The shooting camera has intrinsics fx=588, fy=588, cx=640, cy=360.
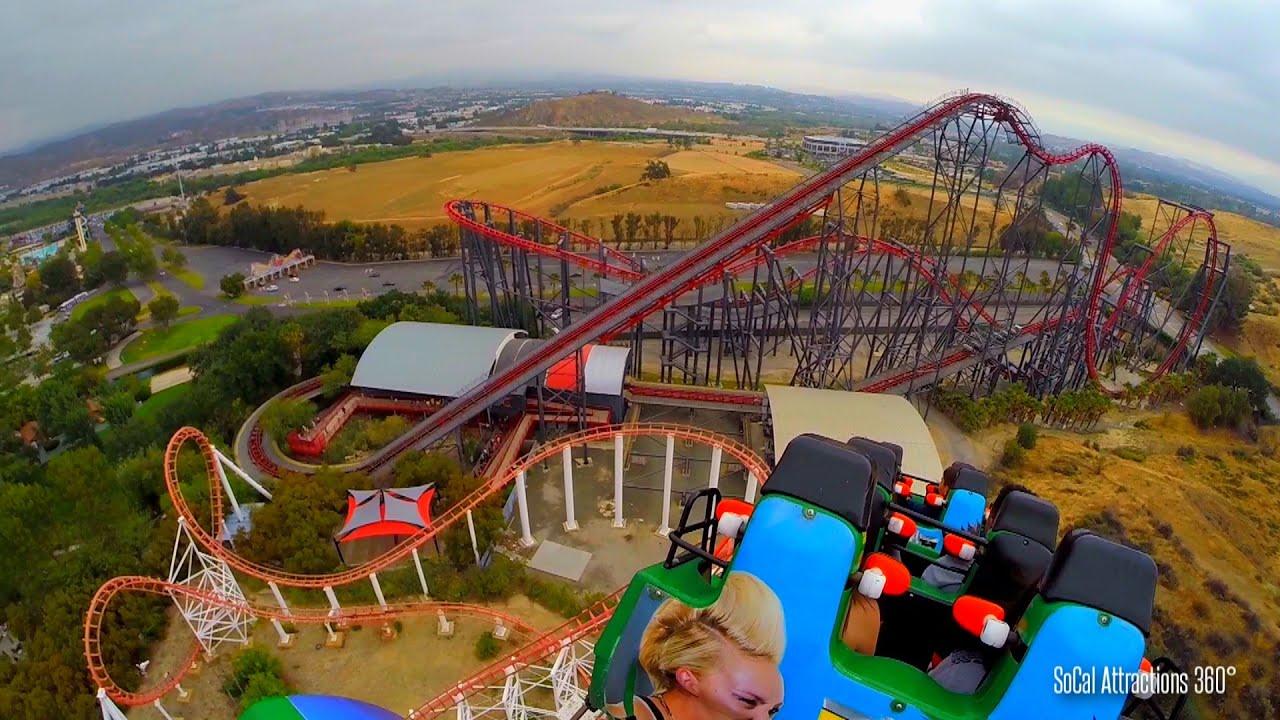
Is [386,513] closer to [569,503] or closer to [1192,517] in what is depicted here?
[569,503]

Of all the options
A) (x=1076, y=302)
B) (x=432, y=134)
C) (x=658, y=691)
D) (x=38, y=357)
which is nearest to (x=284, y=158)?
(x=432, y=134)

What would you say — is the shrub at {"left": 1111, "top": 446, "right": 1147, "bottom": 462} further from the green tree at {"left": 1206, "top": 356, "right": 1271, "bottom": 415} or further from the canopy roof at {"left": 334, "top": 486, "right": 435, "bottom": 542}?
the canopy roof at {"left": 334, "top": 486, "right": 435, "bottom": 542}

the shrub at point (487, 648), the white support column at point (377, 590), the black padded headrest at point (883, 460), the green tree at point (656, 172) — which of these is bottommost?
the shrub at point (487, 648)

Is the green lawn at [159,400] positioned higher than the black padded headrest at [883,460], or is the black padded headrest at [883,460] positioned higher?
the black padded headrest at [883,460]

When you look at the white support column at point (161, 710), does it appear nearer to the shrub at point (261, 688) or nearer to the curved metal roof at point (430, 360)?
the shrub at point (261, 688)

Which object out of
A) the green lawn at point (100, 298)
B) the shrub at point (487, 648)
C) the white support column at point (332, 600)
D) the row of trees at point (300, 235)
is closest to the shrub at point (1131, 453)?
the shrub at point (487, 648)

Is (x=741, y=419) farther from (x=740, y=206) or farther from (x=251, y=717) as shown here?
(x=740, y=206)

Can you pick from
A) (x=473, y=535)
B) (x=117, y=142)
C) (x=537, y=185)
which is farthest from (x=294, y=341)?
(x=117, y=142)
